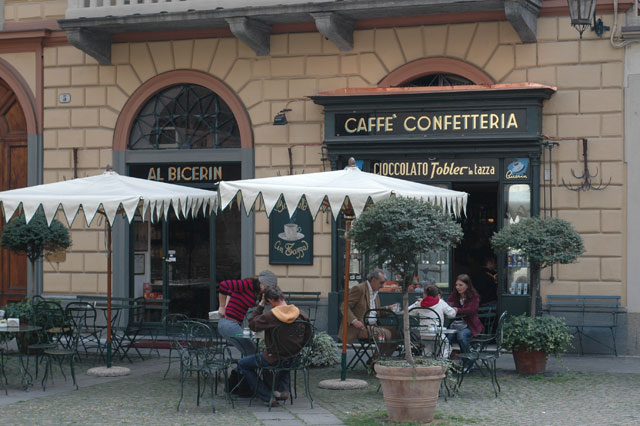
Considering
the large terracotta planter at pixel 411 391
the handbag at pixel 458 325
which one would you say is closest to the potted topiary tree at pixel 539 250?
the handbag at pixel 458 325

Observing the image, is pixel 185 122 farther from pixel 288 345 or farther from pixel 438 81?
pixel 288 345

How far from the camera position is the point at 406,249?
9.02 metres

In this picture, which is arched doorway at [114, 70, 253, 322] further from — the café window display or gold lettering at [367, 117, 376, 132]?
gold lettering at [367, 117, 376, 132]

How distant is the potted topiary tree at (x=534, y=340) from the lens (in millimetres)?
11438

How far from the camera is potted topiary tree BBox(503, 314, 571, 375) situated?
1144 cm

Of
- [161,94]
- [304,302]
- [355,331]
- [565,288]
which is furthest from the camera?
[161,94]

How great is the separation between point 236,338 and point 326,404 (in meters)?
A: 1.26

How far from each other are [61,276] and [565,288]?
8.20 meters

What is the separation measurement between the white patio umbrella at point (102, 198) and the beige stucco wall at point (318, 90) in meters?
3.32

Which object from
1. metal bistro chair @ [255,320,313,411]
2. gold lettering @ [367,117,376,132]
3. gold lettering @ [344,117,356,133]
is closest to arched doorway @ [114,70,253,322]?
gold lettering @ [344,117,356,133]

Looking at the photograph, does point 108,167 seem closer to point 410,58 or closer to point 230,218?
point 230,218

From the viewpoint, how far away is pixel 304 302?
14.7 m

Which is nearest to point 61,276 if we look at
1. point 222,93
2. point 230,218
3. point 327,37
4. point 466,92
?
point 230,218

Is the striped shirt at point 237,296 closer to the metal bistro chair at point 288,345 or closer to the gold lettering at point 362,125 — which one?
the metal bistro chair at point 288,345
